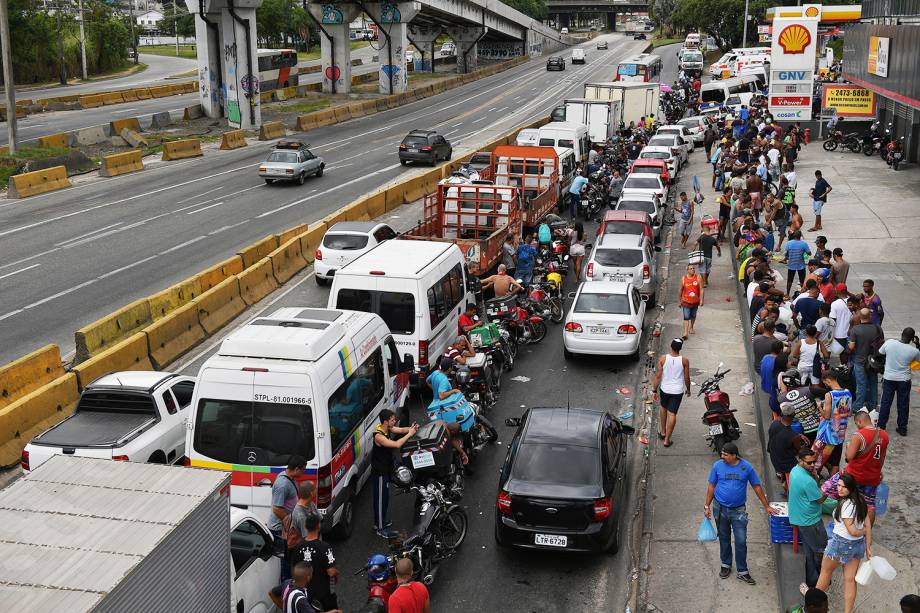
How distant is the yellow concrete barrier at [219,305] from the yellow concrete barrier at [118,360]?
1.95m

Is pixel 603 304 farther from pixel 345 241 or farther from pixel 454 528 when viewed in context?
pixel 454 528

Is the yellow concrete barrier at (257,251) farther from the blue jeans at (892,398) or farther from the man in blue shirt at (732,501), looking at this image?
the man in blue shirt at (732,501)

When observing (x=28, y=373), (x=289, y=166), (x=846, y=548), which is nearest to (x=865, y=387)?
(x=846, y=548)

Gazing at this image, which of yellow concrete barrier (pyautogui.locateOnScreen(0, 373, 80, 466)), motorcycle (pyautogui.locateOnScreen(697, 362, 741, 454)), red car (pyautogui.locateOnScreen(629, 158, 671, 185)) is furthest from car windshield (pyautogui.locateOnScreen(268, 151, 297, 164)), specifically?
motorcycle (pyautogui.locateOnScreen(697, 362, 741, 454))

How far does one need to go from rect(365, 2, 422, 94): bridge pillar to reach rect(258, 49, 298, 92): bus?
925 centimetres

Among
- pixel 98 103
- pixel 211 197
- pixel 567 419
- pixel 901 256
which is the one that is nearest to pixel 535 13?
pixel 98 103

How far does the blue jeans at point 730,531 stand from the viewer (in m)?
9.94

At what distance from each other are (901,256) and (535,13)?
14269 cm

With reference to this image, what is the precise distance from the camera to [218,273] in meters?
22.0

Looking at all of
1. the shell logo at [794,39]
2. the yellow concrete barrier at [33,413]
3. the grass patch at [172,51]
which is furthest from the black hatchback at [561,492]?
the grass patch at [172,51]

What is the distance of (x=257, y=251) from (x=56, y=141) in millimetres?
23098

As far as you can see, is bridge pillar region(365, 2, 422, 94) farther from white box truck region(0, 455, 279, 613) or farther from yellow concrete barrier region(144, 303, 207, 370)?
white box truck region(0, 455, 279, 613)

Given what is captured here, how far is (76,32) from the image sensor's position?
82.9 meters

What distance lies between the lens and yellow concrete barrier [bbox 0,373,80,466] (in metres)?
13.5
